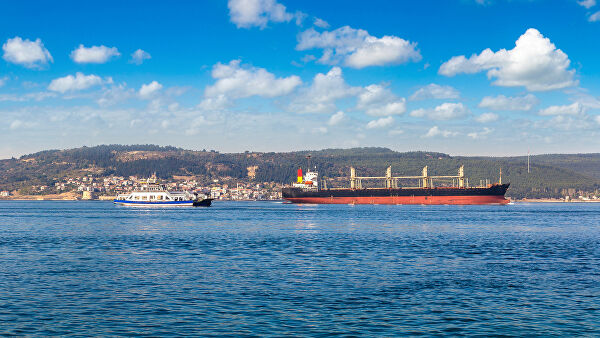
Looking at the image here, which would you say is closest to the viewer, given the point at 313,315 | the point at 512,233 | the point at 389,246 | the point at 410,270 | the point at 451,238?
the point at 313,315

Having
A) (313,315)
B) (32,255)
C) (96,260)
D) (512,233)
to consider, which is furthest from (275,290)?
(512,233)

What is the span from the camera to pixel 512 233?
82.8m

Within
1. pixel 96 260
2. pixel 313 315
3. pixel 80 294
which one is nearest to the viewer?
pixel 313 315

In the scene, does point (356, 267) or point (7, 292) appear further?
point (356, 267)

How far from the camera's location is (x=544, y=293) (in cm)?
3347

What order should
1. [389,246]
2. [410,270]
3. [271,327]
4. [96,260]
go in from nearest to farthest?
[271,327], [410,270], [96,260], [389,246]

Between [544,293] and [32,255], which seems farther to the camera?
[32,255]

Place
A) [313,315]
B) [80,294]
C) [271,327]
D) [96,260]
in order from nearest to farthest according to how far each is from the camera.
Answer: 1. [271,327]
2. [313,315]
3. [80,294]
4. [96,260]

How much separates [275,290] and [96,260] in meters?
20.7

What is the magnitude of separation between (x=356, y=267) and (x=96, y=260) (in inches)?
827

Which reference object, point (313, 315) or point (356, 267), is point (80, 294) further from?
point (356, 267)

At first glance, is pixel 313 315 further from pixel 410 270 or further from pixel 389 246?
pixel 389 246

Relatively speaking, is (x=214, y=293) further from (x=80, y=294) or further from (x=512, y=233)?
(x=512, y=233)

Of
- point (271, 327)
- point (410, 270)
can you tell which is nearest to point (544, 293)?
point (410, 270)
